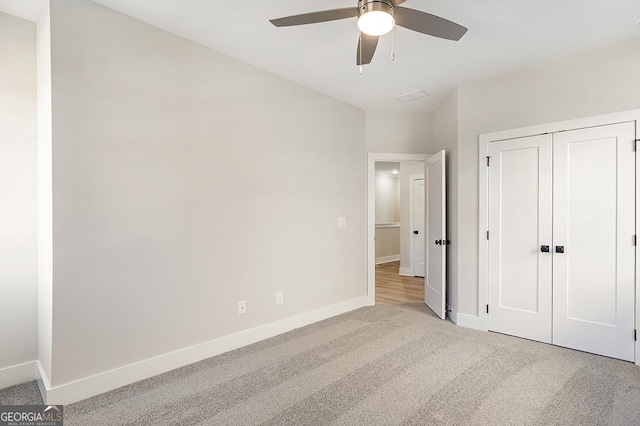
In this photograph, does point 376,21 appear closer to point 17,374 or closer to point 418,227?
point 17,374

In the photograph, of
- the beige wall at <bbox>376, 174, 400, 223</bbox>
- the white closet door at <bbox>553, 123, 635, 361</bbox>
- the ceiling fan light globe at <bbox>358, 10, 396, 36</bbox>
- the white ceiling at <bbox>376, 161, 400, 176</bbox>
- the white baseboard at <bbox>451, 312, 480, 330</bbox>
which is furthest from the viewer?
the beige wall at <bbox>376, 174, 400, 223</bbox>

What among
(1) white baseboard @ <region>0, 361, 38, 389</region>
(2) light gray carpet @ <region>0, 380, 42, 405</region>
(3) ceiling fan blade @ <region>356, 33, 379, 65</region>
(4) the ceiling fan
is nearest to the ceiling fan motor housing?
(4) the ceiling fan

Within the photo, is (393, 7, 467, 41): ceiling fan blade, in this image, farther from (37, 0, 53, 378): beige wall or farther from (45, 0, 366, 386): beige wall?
(37, 0, 53, 378): beige wall

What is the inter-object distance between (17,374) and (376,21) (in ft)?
11.0

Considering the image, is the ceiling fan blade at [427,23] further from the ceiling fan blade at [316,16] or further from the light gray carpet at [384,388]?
the light gray carpet at [384,388]

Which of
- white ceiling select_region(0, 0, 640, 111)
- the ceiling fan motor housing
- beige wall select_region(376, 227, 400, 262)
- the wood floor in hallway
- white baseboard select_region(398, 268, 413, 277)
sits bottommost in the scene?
the wood floor in hallway

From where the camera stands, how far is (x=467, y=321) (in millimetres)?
3672

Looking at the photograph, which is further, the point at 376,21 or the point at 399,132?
the point at 399,132

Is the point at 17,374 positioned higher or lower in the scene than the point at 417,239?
lower

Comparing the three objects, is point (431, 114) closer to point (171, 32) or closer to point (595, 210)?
point (595, 210)

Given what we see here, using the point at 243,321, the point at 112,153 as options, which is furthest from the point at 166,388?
→ the point at 112,153

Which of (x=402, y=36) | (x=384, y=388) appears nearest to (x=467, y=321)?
(x=384, y=388)

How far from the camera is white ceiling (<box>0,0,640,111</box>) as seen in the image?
231 cm

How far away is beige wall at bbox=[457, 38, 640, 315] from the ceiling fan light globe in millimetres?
2214
